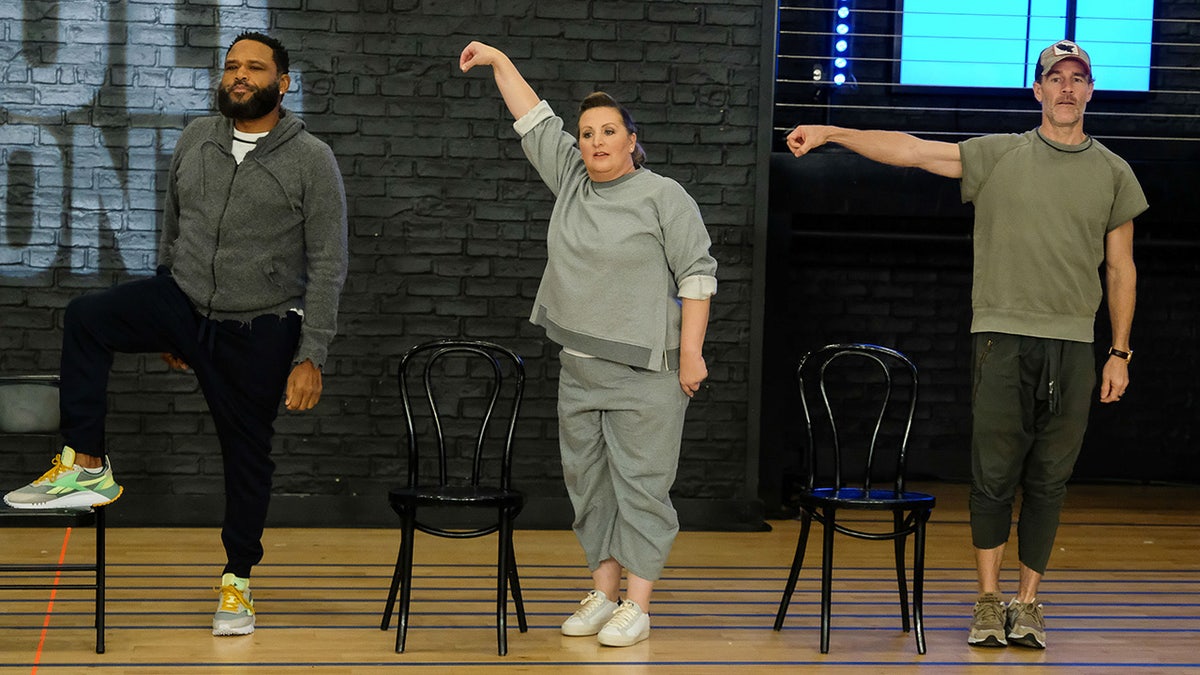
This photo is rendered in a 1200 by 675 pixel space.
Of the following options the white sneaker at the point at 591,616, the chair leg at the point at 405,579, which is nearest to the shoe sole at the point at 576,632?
the white sneaker at the point at 591,616

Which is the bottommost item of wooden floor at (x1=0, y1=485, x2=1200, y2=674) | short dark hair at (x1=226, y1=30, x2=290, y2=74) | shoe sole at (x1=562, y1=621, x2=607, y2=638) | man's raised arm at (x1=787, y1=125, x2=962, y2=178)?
wooden floor at (x1=0, y1=485, x2=1200, y2=674)

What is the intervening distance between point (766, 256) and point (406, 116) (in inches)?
61.1

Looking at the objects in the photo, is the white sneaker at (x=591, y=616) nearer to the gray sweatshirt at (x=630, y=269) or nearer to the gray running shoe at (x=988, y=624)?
the gray sweatshirt at (x=630, y=269)

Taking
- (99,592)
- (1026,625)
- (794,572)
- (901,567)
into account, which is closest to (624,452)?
(794,572)

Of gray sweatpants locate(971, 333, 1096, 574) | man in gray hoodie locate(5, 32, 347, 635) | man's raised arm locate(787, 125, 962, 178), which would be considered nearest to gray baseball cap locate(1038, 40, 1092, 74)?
man's raised arm locate(787, 125, 962, 178)

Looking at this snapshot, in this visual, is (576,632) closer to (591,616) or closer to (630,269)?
(591,616)

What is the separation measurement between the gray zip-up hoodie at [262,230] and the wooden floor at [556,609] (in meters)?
0.82

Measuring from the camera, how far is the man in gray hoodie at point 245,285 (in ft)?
11.2

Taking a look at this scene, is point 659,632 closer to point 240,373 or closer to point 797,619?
point 797,619

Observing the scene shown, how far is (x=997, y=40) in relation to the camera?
21.8 ft

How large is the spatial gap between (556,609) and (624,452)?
683 mm

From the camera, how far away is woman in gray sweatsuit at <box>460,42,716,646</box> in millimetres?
3400

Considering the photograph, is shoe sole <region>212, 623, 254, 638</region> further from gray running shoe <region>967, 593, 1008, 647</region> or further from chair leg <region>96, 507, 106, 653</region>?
gray running shoe <region>967, 593, 1008, 647</region>

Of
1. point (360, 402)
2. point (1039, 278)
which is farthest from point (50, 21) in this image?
point (1039, 278)
